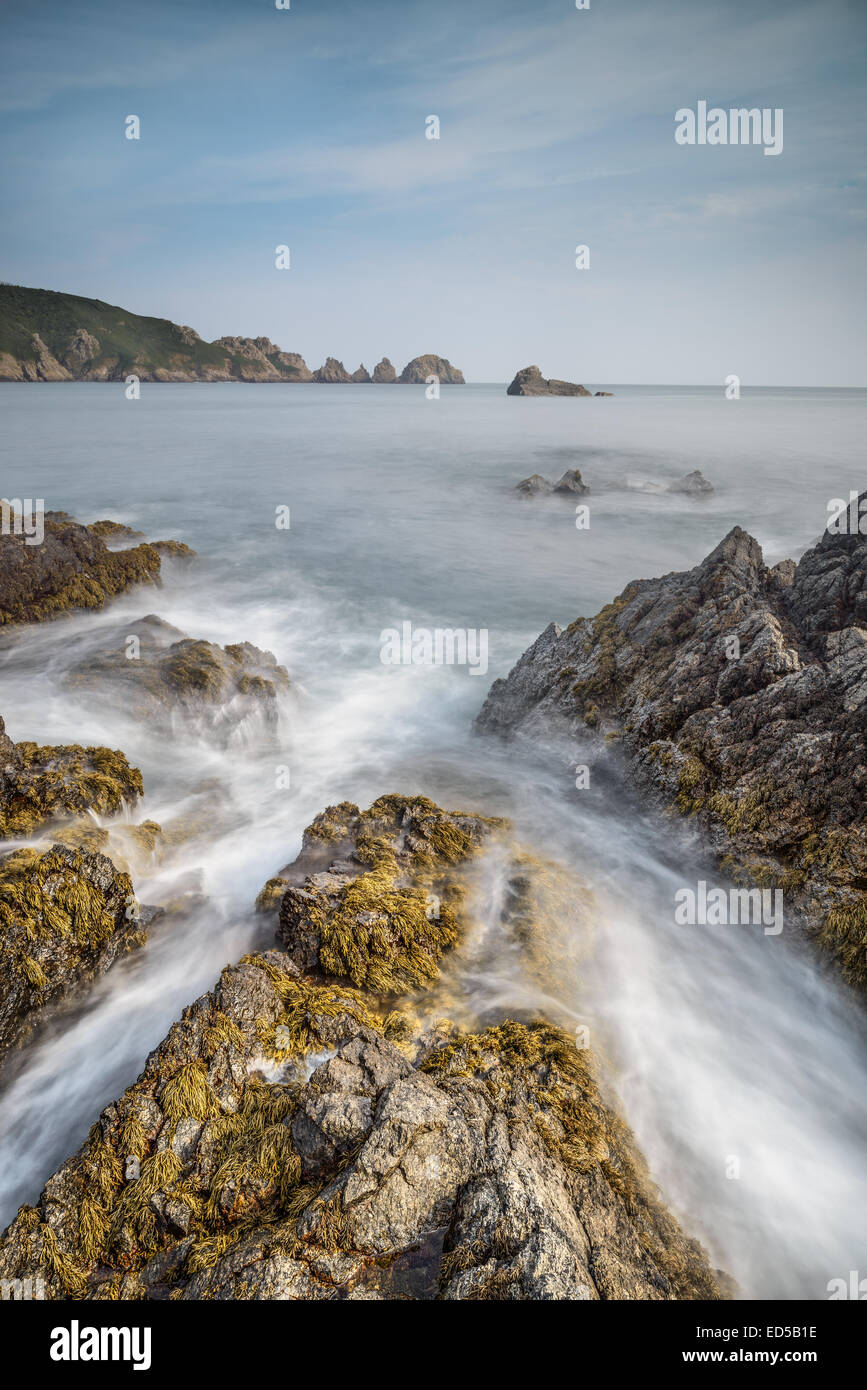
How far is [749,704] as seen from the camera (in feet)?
31.2

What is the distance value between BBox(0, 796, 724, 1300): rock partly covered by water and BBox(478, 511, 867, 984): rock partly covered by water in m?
4.13

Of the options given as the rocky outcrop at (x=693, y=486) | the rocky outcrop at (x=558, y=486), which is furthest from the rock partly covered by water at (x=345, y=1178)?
the rocky outcrop at (x=693, y=486)

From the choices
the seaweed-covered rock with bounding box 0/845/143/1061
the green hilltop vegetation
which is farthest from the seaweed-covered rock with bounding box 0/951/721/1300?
the green hilltop vegetation

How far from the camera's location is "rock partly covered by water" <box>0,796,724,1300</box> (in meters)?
3.79

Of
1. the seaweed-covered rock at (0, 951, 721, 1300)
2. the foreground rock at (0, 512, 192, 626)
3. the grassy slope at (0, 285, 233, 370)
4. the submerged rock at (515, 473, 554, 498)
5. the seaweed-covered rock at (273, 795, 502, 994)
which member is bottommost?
the seaweed-covered rock at (0, 951, 721, 1300)

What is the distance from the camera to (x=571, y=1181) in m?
4.56

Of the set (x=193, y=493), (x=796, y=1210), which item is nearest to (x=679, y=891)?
(x=796, y=1210)

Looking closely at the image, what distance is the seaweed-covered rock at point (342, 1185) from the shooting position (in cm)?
379

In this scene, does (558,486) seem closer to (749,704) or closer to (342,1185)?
(749,704)

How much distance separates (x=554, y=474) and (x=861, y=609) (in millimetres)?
38127

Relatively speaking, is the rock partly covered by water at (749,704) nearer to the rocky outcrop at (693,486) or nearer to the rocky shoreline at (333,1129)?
the rocky shoreline at (333,1129)

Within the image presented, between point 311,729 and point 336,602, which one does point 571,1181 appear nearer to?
point 311,729

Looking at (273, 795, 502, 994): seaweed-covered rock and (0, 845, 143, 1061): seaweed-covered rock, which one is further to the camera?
(273, 795, 502, 994): seaweed-covered rock

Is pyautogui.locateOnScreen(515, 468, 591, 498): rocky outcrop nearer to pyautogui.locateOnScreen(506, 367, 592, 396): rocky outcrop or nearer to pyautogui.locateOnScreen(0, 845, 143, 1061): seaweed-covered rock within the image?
pyautogui.locateOnScreen(0, 845, 143, 1061): seaweed-covered rock
